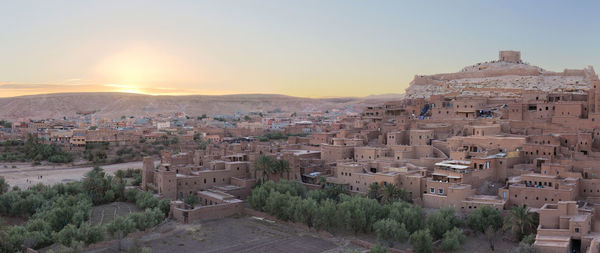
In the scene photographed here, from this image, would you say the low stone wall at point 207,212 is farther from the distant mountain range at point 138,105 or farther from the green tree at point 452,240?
the distant mountain range at point 138,105

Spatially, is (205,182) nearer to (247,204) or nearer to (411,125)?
(247,204)

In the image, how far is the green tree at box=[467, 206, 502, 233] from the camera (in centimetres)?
1820

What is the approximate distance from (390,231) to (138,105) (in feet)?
376

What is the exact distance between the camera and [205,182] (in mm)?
26203

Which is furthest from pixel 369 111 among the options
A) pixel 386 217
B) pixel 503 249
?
pixel 503 249

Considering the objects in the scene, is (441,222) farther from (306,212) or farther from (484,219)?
(306,212)

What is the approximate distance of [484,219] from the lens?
59.7 feet

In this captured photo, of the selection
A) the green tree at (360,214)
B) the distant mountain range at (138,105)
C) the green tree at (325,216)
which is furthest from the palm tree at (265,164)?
the distant mountain range at (138,105)

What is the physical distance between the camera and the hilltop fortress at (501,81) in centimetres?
3528

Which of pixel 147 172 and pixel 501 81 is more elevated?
pixel 501 81

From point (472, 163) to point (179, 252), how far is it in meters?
12.8

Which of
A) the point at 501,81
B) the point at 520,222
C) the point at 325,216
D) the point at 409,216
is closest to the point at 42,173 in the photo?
the point at 325,216

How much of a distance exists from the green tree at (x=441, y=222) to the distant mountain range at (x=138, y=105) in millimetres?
94286

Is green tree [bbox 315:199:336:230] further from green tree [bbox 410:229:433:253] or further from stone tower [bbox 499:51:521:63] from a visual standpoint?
stone tower [bbox 499:51:521:63]
